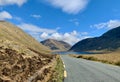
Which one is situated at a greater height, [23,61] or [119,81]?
[23,61]

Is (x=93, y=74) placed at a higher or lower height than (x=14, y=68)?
lower

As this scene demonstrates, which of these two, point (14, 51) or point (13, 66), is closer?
point (13, 66)

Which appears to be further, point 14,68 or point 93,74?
point 93,74

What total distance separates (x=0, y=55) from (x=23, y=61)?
7.73 feet

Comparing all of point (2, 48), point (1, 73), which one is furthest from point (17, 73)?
point (2, 48)

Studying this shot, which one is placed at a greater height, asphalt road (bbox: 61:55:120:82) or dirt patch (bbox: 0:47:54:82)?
dirt patch (bbox: 0:47:54:82)

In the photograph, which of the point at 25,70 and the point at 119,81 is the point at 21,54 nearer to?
the point at 25,70

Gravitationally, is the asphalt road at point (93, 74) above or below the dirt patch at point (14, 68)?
below

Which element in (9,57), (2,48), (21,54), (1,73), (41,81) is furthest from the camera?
(21,54)

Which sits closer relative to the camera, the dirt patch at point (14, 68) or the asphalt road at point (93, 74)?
the dirt patch at point (14, 68)

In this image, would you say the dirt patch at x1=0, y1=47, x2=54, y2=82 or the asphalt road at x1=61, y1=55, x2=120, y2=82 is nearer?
the dirt patch at x1=0, y1=47, x2=54, y2=82

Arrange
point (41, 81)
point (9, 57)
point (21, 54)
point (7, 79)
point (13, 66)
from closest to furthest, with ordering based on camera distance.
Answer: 1. point (41, 81)
2. point (7, 79)
3. point (13, 66)
4. point (9, 57)
5. point (21, 54)

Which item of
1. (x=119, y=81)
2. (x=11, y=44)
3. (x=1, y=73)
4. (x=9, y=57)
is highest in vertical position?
(x=11, y=44)

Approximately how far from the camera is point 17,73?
52.1 feet
